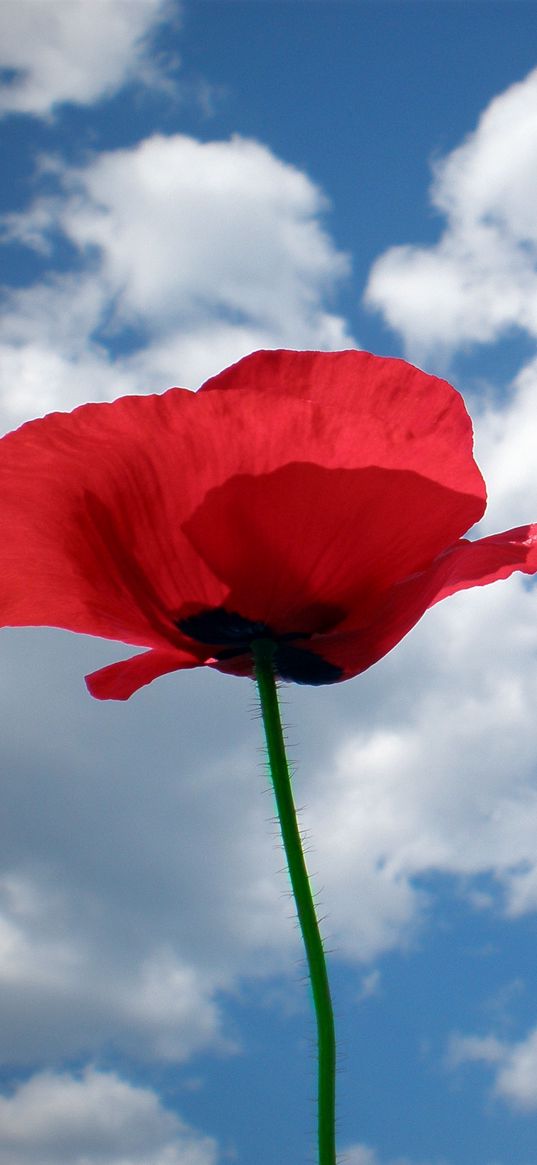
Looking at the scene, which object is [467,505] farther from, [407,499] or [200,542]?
[200,542]

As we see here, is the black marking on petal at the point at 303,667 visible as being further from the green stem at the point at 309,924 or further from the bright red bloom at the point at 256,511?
the green stem at the point at 309,924

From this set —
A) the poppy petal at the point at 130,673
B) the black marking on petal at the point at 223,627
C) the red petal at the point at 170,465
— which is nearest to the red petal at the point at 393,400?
the red petal at the point at 170,465

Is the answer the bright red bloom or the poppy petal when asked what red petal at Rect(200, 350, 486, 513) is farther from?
the poppy petal

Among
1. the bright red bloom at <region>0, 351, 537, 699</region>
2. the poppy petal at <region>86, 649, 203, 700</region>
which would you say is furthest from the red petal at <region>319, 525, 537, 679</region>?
the poppy petal at <region>86, 649, 203, 700</region>

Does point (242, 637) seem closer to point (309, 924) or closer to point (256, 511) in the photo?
point (256, 511)

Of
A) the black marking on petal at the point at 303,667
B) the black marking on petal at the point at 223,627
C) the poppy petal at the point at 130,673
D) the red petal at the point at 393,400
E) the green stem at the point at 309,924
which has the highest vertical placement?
the red petal at the point at 393,400

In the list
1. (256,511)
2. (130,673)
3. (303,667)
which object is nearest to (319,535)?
(256,511)
